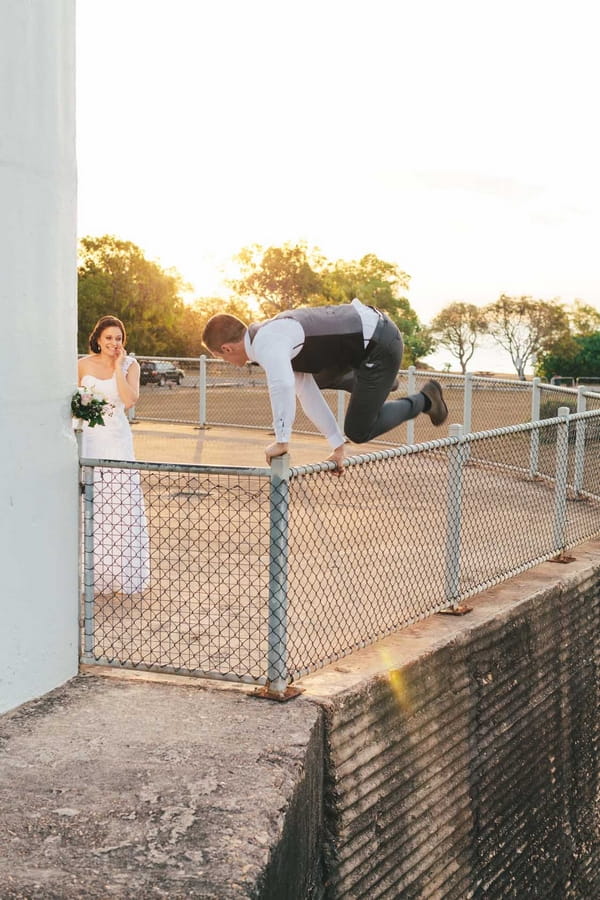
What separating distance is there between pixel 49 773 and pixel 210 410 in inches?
621

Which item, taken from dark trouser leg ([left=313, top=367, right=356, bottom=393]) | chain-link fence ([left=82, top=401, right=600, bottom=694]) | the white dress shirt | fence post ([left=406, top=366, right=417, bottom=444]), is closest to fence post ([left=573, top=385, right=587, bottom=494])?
chain-link fence ([left=82, top=401, right=600, bottom=694])

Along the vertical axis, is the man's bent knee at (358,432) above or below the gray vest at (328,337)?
below

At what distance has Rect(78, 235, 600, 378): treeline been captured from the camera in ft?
212

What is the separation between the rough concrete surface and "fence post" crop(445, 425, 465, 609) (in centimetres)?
215

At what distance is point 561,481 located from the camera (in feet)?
29.5

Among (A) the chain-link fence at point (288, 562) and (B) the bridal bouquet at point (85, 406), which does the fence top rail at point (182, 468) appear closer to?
(A) the chain-link fence at point (288, 562)

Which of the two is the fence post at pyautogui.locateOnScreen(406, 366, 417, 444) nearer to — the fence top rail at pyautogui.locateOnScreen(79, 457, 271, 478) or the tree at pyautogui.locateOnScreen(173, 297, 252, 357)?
the fence top rail at pyautogui.locateOnScreen(79, 457, 271, 478)

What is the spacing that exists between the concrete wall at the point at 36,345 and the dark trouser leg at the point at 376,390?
Answer: 2045 mm

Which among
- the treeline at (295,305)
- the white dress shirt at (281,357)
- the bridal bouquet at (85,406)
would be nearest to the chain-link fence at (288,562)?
the bridal bouquet at (85,406)

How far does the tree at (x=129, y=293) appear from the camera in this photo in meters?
62.8

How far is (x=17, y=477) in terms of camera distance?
5352mm

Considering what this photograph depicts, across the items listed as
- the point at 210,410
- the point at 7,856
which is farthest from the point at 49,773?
the point at 210,410

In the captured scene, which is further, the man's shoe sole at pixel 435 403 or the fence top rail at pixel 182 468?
the man's shoe sole at pixel 435 403

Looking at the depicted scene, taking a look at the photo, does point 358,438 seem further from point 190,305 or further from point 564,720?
point 190,305
